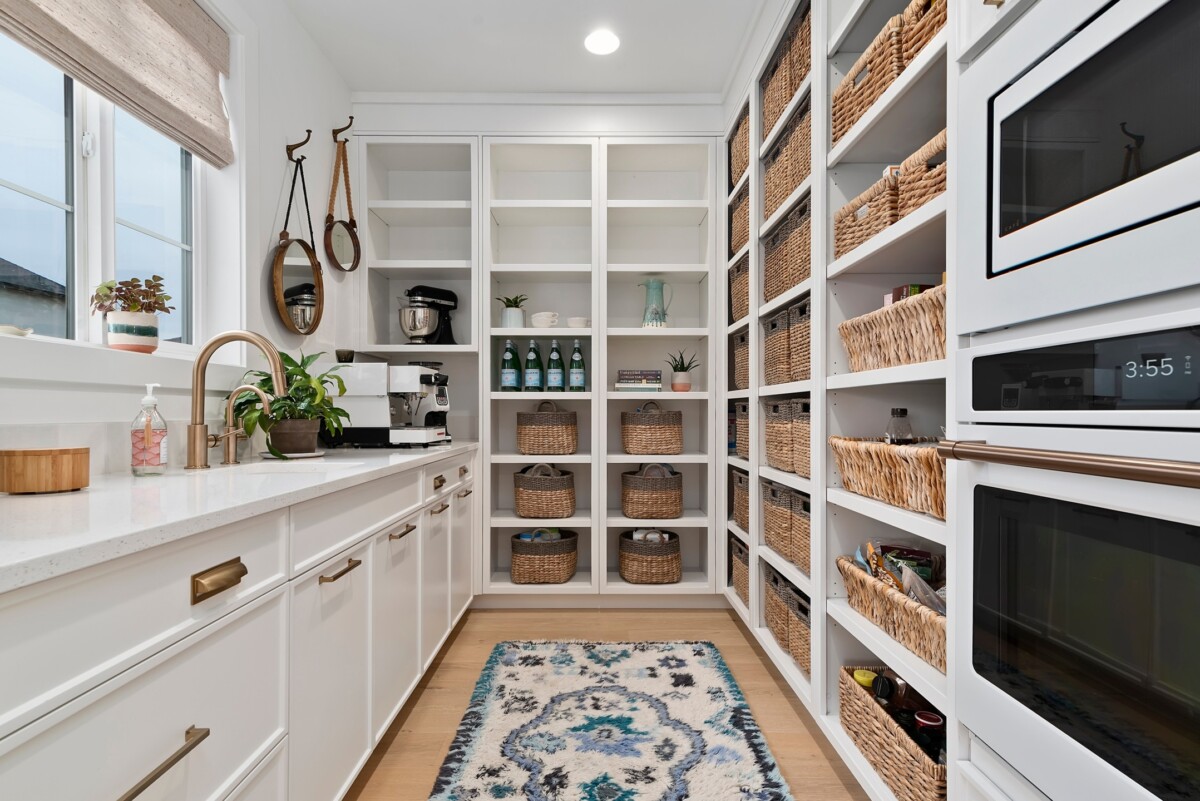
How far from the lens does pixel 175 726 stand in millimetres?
852

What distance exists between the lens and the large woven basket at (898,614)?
1207 mm

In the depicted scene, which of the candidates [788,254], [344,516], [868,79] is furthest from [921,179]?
[344,516]

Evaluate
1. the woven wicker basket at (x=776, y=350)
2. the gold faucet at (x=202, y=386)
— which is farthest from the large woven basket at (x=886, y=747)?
the gold faucet at (x=202, y=386)

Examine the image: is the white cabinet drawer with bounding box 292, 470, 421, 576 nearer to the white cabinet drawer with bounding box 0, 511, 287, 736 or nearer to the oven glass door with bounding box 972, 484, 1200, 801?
the white cabinet drawer with bounding box 0, 511, 287, 736

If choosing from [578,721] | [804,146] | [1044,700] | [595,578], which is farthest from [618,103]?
[1044,700]

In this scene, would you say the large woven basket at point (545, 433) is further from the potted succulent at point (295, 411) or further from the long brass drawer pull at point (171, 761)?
the long brass drawer pull at point (171, 761)

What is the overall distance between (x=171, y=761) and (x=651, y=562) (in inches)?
93.9

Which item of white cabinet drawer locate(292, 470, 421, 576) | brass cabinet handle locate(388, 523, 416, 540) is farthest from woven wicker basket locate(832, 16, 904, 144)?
brass cabinet handle locate(388, 523, 416, 540)

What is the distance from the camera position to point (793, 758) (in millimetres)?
1795

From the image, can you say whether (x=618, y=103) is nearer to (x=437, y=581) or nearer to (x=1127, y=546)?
(x=437, y=581)

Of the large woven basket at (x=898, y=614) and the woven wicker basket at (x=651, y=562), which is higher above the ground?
the large woven basket at (x=898, y=614)

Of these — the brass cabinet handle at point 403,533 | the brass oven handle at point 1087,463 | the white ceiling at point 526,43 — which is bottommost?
the brass cabinet handle at point 403,533

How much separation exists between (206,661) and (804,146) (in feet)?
6.68

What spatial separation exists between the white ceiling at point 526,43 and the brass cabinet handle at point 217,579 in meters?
2.28
